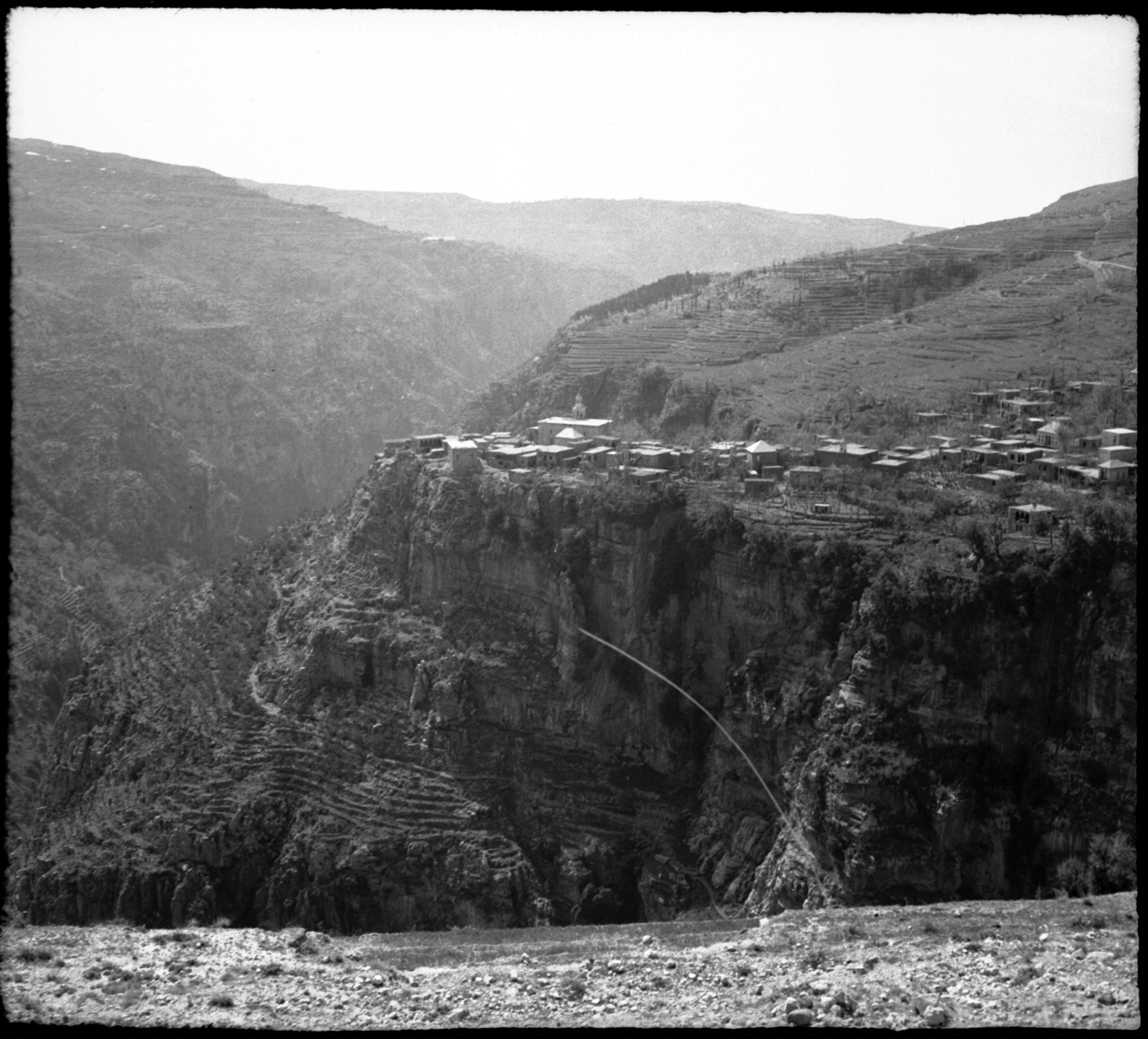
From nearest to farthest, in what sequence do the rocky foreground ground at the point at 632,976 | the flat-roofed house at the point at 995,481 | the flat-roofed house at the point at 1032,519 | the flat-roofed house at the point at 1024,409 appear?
the rocky foreground ground at the point at 632,976 < the flat-roofed house at the point at 1032,519 < the flat-roofed house at the point at 995,481 < the flat-roofed house at the point at 1024,409

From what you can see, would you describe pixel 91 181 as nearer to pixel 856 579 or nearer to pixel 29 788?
pixel 29 788

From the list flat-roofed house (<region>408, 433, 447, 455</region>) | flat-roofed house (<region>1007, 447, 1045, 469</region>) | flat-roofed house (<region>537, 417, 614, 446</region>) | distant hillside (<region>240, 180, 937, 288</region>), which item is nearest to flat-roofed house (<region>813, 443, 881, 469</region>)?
flat-roofed house (<region>1007, 447, 1045, 469</region>)

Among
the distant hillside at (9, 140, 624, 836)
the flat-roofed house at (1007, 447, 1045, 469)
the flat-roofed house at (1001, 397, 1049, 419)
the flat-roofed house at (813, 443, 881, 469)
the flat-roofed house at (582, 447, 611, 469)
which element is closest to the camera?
the flat-roofed house at (1007, 447, 1045, 469)

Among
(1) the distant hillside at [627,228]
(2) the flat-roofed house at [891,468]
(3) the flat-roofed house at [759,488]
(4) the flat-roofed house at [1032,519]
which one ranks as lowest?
(4) the flat-roofed house at [1032,519]

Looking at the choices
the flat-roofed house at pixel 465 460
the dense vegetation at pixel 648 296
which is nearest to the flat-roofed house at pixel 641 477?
the flat-roofed house at pixel 465 460

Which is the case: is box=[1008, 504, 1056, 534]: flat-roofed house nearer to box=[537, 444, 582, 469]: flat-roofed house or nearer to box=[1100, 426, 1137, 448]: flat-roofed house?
box=[1100, 426, 1137, 448]: flat-roofed house

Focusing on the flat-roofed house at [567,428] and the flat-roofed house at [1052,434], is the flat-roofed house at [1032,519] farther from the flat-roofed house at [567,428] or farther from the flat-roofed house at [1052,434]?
the flat-roofed house at [567,428]

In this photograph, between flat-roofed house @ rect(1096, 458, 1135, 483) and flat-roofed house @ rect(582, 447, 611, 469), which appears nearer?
flat-roofed house @ rect(1096, 458, 1135, 483)
